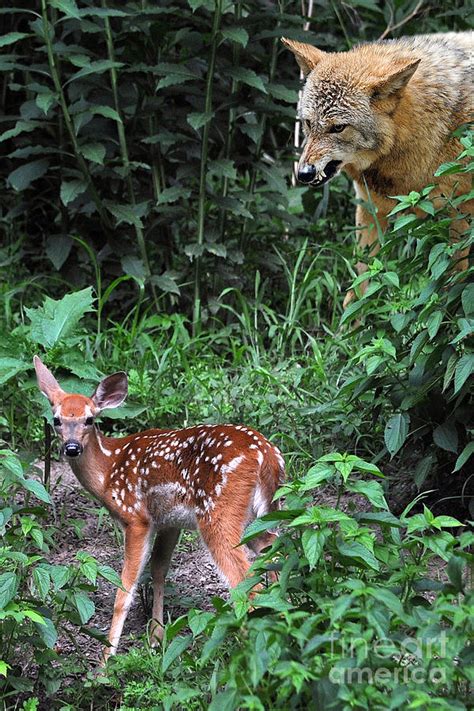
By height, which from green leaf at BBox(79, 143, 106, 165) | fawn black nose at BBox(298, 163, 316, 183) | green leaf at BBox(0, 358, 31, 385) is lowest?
green leaf at BBox(0, 358, 31, 385)

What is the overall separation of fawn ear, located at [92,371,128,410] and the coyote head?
2.08 metres

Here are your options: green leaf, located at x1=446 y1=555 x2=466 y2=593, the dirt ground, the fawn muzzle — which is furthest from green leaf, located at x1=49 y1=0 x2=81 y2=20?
green leaf, located at x1=446 y1=555 x2=466 y2=593

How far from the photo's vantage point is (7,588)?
429 cm

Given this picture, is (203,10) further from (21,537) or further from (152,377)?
(21,537)

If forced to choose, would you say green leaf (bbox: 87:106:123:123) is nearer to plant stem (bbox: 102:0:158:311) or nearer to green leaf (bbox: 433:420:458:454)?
plant stem (bbox: 102:0:158:311)

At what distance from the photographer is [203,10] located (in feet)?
25.2

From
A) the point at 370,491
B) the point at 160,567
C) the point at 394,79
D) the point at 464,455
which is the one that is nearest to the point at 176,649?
the point at 370,491

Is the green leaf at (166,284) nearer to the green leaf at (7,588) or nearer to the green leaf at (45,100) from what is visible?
the green leaf at (45,100)

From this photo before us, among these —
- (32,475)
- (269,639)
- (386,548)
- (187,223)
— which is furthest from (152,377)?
(269,639)

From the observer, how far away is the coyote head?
690 cm

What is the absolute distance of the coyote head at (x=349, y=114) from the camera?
6.90 meters

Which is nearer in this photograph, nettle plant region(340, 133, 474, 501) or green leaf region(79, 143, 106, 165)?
nettle plant region(340, 133, 474, 501)

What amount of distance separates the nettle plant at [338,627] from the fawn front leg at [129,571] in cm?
61

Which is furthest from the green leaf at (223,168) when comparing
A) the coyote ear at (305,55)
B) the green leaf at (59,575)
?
the green leaf at (59,575)
